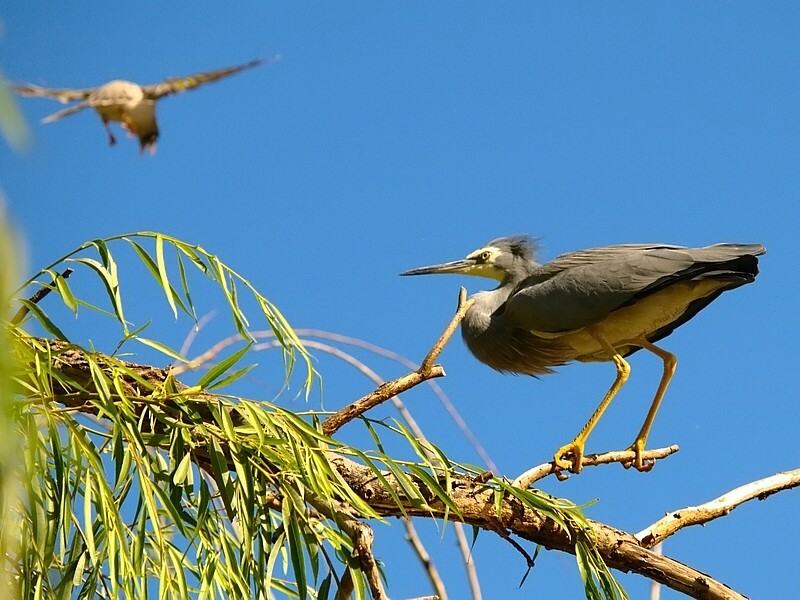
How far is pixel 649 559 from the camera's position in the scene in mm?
2174

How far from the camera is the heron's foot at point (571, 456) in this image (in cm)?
299

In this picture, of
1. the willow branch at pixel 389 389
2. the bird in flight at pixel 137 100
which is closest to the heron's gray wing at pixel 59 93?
the bird in flight at pixel 137 100

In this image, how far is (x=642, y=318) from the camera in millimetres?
3549

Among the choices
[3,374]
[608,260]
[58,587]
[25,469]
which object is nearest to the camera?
[3,374]

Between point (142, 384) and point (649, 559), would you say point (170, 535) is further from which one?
point (649, 559)

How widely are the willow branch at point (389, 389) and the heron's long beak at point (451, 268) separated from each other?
1.93 metres

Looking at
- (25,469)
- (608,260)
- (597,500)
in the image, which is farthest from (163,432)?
(608,260)

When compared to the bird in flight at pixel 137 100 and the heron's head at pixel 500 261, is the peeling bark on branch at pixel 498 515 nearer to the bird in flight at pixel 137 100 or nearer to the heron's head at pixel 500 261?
the bird in flight at pixel 137 100

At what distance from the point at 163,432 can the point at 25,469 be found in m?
0.42

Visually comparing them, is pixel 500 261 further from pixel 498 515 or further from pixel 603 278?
pixel 498 515

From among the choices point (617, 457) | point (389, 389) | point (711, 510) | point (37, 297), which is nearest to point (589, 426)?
point (617, 457)

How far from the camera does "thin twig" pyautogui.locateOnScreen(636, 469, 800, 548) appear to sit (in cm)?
230

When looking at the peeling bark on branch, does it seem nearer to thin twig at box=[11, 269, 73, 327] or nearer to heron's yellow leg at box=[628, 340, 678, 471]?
thin twig at box=[11, 269, 73, 327]

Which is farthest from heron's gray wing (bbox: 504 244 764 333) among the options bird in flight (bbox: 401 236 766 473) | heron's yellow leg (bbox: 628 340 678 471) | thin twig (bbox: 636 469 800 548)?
thin twig (bbox: 636 469 800 548)
